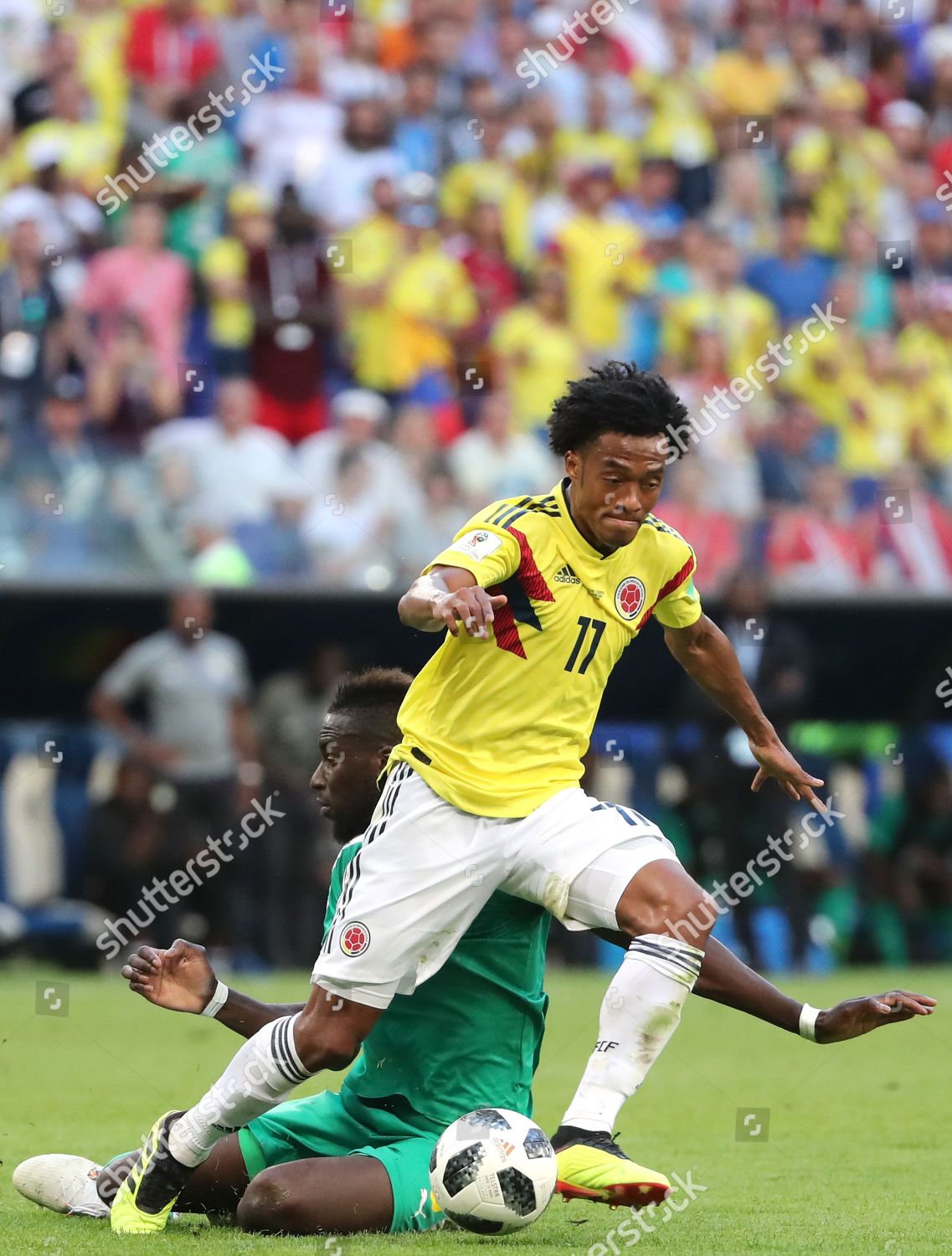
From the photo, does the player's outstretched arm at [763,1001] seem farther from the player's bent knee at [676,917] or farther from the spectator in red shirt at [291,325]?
the spectator in red shirt at [291,325]

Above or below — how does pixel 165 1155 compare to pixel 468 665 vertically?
below

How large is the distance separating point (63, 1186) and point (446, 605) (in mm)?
2007

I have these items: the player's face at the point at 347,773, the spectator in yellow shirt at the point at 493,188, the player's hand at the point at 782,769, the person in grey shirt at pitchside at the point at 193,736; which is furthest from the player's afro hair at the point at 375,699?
the spectator in yellow shirt at the point at 493,188

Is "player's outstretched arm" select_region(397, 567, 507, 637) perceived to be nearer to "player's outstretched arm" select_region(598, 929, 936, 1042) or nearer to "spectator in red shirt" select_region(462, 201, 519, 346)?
"player's outstretched arm" select_region(598, 929, 936, 1042)

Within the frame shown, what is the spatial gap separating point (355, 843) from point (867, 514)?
9.37 metres

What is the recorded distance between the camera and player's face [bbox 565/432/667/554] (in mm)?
5020

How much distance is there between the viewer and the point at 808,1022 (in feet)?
17.7

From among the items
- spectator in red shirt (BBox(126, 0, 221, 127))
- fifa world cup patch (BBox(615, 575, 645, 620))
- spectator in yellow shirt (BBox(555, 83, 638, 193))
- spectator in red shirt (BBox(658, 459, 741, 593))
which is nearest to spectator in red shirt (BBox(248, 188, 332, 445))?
spectator in red shirt (BBox(126, 0, 221, 127))

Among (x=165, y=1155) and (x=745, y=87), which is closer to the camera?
(x=165, y=1155)

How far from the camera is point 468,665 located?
5078 mm

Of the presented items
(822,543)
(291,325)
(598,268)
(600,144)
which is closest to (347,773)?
(822,543)

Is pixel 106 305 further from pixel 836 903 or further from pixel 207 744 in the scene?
pixel 836 903

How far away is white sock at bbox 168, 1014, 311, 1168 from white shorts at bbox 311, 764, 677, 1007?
0.60ft

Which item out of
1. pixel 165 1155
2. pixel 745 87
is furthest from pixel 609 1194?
pixel 745 87
